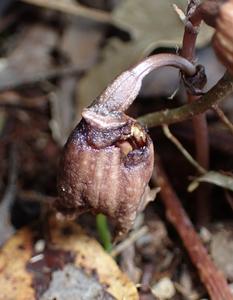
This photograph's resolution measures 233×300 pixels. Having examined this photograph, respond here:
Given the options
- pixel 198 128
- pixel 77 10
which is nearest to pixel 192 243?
pixel 198 128

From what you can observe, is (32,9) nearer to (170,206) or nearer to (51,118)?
(51,118)

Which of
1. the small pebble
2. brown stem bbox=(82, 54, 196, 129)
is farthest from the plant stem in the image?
brown stem bbox=(82, 54, 196, 129)

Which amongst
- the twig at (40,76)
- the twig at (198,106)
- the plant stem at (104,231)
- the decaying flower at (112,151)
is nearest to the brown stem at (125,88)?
the decaying flower at (112,151)

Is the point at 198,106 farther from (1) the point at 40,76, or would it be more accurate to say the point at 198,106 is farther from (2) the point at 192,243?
(1) the point at 40,76

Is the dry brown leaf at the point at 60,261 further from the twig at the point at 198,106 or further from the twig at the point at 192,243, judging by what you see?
the twig at the point at 198,106

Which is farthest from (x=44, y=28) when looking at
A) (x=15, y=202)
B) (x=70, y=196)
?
(x=70, y=196)

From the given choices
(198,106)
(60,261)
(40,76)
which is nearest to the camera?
(198,106)

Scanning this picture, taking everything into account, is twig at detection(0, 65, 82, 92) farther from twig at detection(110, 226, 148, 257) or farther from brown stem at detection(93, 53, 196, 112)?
brown stem at detection(93, 53, 196, 112)
